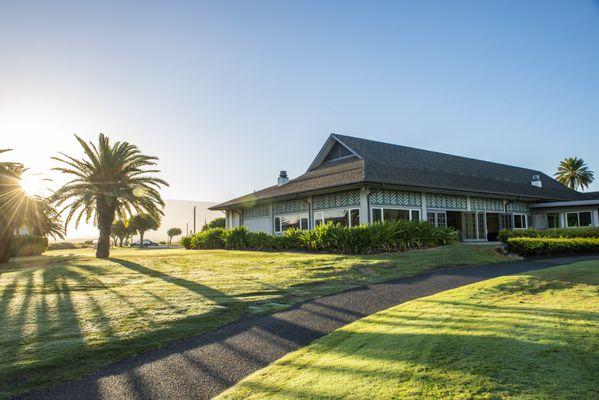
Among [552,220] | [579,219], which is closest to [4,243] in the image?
[552,220]

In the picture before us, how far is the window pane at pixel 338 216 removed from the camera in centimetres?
2091

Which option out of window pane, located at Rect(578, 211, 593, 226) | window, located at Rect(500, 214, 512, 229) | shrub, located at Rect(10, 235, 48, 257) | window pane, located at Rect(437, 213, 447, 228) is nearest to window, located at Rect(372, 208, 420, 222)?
window pane, located at Rect(437, 213, 447, 228)

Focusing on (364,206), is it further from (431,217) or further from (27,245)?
(27,245)

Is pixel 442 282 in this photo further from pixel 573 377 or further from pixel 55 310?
pixel 55 310

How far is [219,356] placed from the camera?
4879 mm

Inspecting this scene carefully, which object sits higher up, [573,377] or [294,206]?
[294,206]

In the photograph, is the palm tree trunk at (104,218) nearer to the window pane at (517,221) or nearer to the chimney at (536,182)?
the window pane at (517,221)

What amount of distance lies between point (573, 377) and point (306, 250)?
14.7m

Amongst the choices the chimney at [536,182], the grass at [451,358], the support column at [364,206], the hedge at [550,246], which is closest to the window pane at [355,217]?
the support column at [364,206]

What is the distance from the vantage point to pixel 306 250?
59.1ft

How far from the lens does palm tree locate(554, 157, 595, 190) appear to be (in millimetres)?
60503

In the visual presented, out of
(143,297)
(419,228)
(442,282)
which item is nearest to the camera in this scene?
(143,297)

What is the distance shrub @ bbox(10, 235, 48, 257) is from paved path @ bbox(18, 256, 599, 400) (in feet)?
93.3

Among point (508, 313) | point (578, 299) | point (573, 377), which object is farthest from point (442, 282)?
point (573, 377)
